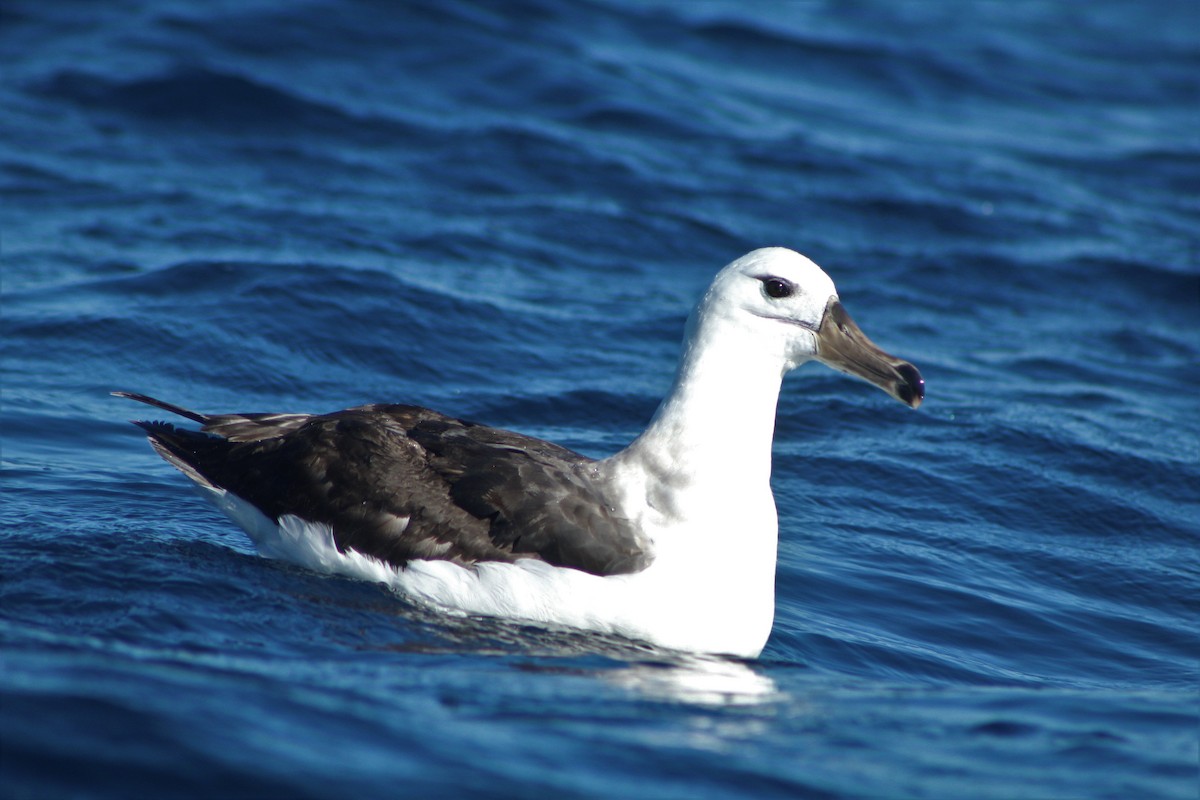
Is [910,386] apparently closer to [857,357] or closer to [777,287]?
[857,357]

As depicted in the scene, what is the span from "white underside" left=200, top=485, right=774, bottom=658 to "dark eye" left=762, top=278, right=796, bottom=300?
135cm

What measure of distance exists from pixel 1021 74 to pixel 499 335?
16109mm

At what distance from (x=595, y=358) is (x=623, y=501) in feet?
19.6

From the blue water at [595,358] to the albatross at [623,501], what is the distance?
236 mm

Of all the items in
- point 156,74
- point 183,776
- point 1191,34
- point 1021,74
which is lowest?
point 183,776

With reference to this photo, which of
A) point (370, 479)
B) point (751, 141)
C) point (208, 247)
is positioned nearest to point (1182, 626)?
point (370, 479)

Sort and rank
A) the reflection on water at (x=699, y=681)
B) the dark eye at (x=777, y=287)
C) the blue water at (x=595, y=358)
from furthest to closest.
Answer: the dark eye at (x=777, y=287) → the reflection on water at (x=699, y=681) → the blue water at (x=595, y=358)

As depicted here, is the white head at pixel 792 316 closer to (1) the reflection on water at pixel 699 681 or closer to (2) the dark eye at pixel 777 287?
(2) the dark eye at pixel 777 287

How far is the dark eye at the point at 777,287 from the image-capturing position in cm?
719

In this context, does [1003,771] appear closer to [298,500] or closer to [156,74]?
[298,500]

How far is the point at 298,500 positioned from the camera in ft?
24.8

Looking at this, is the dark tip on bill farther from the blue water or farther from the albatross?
the blue water

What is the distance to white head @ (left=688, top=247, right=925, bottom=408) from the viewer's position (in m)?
7.22

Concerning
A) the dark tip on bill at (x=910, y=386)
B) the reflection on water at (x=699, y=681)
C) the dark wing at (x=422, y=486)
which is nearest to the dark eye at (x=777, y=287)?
the dark tip on bill at (x=910, y=386)
